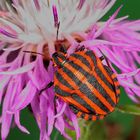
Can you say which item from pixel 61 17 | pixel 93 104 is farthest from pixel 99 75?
pixel 61 17

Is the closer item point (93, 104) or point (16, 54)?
point (93, 104)

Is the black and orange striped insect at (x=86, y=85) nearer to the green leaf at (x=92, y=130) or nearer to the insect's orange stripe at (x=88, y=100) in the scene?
the insect's orange stripe at (x=88, y=100)

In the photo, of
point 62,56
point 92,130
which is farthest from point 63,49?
point 92,130

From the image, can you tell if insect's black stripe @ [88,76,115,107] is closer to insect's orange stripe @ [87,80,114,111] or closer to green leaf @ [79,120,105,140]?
insect's orange stripe @ [87,80,114,111]

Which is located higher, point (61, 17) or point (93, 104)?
point (61, 17)

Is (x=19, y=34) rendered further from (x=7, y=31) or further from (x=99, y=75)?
(x=99, y=75)

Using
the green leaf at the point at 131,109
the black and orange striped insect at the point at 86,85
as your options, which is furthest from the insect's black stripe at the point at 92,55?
the green leaf at the point at 131,109

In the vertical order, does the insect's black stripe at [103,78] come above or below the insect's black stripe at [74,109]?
above

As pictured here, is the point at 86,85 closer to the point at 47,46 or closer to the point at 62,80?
the point at 62,80
